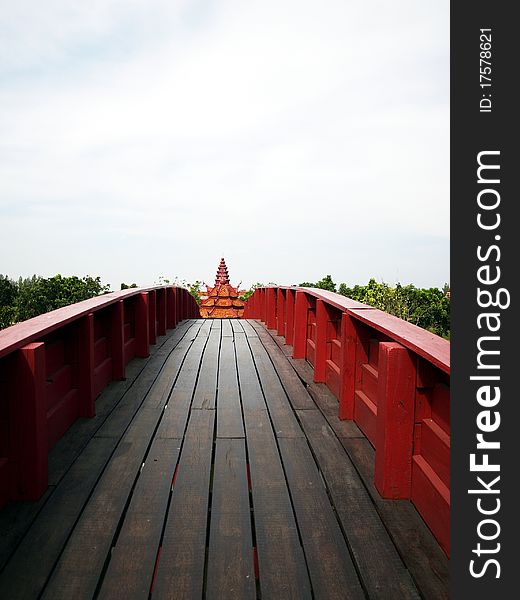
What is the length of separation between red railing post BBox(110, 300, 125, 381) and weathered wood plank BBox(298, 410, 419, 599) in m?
1.84

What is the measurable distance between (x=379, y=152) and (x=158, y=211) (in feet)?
70.2

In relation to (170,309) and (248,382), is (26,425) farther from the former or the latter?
(170,309)

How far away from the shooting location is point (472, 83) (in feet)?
4.88

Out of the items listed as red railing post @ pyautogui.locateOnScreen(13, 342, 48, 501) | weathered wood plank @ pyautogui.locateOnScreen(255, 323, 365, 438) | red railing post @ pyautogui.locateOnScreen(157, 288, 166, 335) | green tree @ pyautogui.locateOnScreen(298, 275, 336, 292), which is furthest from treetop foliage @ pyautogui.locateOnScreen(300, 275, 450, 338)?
red railing post @ pyautogui.locateOnScreen(13, 342, 48, 501)

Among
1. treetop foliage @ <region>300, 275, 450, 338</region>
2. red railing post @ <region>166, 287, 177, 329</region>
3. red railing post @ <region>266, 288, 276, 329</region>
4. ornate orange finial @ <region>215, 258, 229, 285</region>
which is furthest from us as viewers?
ornate orange finial @ <region>215, 258, 229, 285</region>

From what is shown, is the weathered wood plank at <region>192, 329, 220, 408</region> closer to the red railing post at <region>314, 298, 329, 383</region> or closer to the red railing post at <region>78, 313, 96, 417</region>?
the red railing post at <region>78, 313, 96, 417</region>

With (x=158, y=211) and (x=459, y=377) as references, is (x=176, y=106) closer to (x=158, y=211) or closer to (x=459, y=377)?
(x=459, y=377)

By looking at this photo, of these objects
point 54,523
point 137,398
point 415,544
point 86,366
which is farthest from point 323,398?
point 54,523

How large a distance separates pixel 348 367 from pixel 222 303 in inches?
829

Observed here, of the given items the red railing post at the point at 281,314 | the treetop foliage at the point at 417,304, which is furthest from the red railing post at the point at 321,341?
the treetop foliage at the point at 417,304

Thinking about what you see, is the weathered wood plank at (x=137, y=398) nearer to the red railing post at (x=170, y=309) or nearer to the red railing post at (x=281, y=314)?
the red railing post at (x=281, y=314)

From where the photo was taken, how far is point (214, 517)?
1.87 metres

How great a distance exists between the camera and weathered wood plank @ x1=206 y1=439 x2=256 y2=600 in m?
1.49

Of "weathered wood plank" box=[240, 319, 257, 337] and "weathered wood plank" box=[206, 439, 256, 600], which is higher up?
"weathered wood plank" box=[240, 319, 257, 337]
